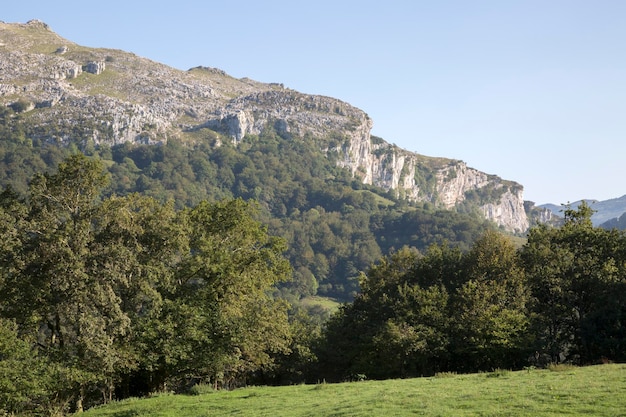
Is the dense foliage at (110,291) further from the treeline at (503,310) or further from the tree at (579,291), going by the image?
the tree at (579,291)

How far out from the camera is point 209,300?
42.1 metres

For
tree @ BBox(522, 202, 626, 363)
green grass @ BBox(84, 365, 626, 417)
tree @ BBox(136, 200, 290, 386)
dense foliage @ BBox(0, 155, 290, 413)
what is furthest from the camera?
tree @ BBox(522, 202, 626, 363)

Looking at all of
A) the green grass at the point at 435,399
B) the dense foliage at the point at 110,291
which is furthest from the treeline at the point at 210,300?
the green grass at the point at 435,399

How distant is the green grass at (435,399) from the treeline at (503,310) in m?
15.9

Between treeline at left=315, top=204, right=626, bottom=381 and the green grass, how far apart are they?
52.1ft

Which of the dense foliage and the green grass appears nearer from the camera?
the green grass

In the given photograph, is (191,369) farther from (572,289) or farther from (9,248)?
(572,289)

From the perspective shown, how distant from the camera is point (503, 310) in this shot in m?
47.7

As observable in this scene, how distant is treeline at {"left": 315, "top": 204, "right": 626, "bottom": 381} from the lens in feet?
151

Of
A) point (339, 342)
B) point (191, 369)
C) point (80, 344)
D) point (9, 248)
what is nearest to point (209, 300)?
point (191, 369)

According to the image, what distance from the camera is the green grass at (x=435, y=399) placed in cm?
1987

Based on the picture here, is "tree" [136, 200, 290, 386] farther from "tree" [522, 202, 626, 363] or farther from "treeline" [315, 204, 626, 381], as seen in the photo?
"tree" [522, 202, 626, 363]

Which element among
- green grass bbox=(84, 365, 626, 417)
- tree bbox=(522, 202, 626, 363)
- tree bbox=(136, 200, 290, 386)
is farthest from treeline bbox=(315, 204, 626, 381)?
green grass bbox=(84, 365, 626, 417)

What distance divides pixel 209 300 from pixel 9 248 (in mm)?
14054
